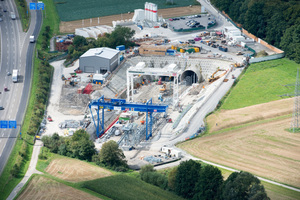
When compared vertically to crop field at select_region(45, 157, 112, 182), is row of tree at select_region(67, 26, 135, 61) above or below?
above

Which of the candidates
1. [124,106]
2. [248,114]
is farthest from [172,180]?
[248,114]

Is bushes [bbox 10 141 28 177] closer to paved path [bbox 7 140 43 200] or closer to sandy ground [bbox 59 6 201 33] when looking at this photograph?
paved path [bbox 7 140 43 200]

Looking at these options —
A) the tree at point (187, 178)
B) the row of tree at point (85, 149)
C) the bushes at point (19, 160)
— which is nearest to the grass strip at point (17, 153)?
the bushes at point (19, 160)

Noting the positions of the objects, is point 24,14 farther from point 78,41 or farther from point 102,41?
point 102,41

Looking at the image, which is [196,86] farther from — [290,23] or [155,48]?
[290,23]

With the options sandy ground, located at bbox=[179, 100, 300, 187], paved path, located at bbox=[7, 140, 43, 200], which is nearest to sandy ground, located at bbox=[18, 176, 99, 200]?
paved path, located at bbox=[7, 140, 43, 200]
